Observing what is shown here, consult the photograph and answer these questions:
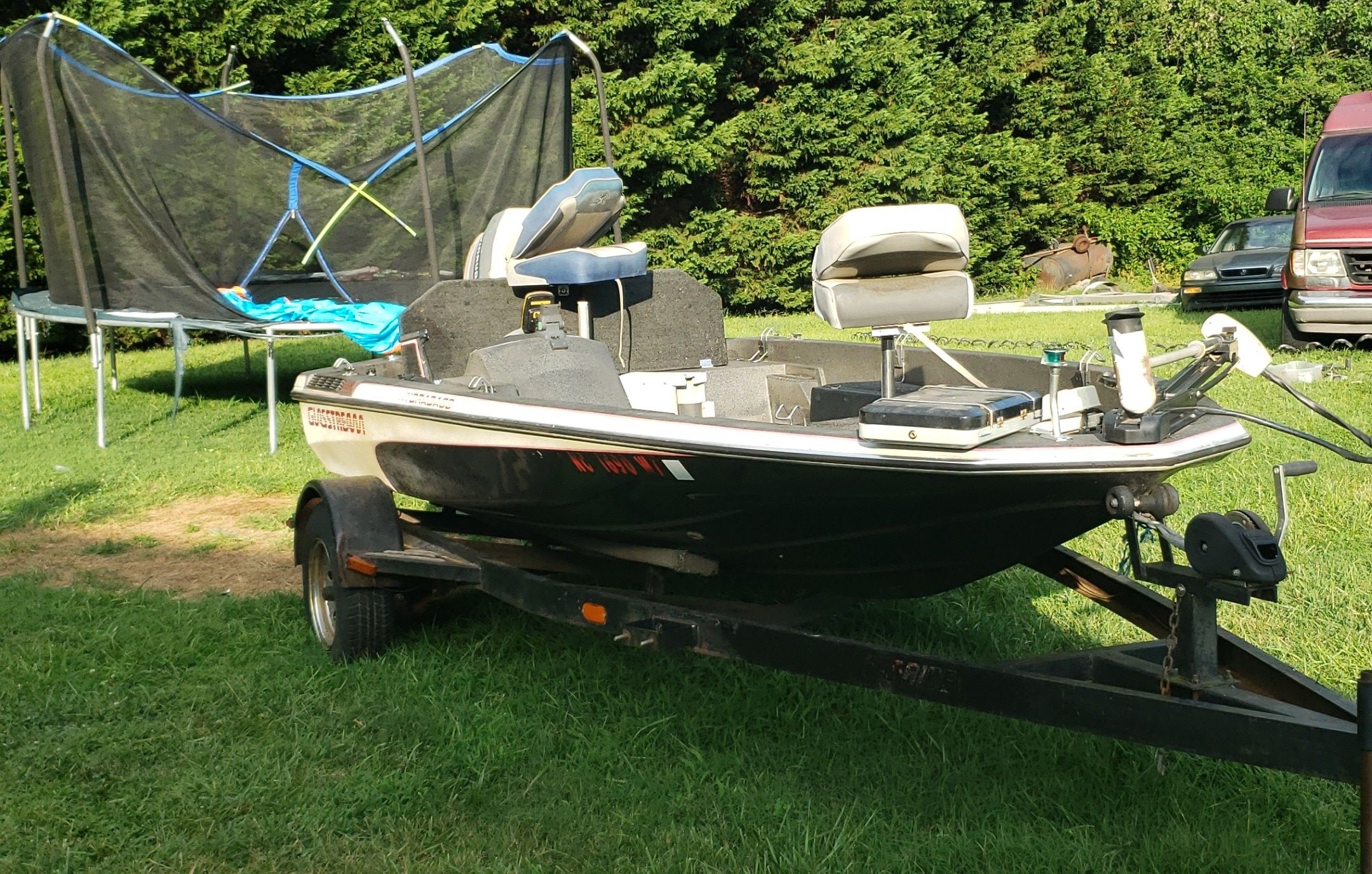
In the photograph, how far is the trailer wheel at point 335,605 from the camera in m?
4.18

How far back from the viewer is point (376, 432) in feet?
14.0

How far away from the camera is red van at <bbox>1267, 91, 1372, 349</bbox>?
10.4 metres

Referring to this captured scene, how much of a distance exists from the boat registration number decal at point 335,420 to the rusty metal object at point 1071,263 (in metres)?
18.9

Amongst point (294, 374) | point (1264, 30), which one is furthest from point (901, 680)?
point (1264, 30)

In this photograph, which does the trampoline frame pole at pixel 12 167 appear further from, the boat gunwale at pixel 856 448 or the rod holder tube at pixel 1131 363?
the rod holder tube at pixel 1131 363

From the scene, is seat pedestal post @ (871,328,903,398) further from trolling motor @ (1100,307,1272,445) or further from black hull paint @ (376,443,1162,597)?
trolling motor @ (1100,307,1272,445)

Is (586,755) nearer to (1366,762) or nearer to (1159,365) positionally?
(1159,365)

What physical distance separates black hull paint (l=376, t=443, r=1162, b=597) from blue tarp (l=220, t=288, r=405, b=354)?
4.66 metres

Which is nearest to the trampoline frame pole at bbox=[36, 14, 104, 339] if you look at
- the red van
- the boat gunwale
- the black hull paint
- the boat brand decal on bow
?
the black hull paint

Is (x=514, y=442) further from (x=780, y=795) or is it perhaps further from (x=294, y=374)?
(x=294, y=374)

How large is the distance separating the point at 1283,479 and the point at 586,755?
1953 mm

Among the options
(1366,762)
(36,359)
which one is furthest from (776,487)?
(36,359)

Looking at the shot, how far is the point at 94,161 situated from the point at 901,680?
24.8 feet

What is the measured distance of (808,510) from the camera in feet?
9.97
